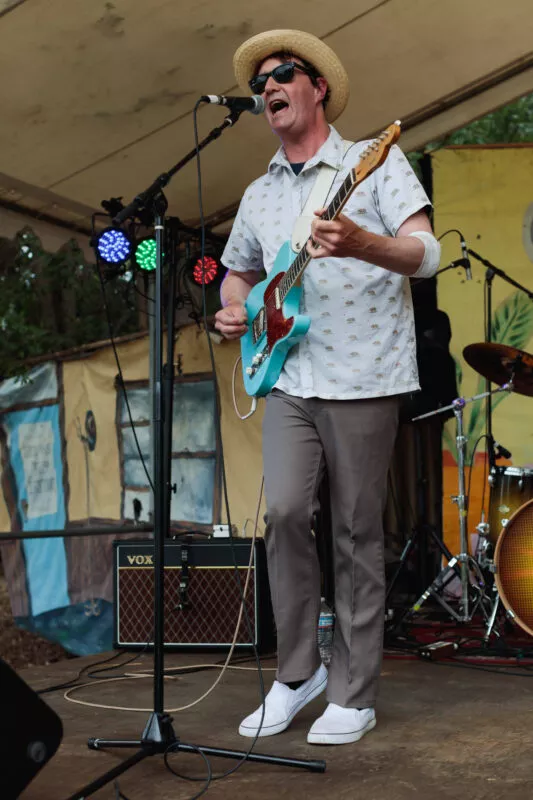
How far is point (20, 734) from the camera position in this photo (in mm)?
1342

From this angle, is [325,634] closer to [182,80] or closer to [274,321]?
[274,321]

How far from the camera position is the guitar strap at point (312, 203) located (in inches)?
88.0

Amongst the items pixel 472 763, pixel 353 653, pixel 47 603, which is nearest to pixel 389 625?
pixel 353 653

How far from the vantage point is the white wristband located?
2188 millimetres

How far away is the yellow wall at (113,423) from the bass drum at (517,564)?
203 centimetres

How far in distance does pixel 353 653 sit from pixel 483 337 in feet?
11.1

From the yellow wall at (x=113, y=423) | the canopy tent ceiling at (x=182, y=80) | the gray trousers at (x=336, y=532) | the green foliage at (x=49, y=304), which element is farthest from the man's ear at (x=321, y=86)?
the green foliage at (x=49, y=304)

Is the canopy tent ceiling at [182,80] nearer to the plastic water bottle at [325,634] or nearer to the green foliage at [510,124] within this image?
the plastic water bottle at [325,634]

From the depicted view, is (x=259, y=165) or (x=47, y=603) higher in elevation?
(x=259, y=165)

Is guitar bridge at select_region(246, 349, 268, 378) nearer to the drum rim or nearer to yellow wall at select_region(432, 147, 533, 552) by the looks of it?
the drum rim

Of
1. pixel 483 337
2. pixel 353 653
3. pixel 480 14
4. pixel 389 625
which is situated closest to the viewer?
pixel 353 653

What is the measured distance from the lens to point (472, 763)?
1.96m

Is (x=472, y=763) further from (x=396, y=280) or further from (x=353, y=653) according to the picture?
(x=396, y=280)

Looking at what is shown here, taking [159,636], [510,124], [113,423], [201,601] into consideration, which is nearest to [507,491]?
[201,601]
